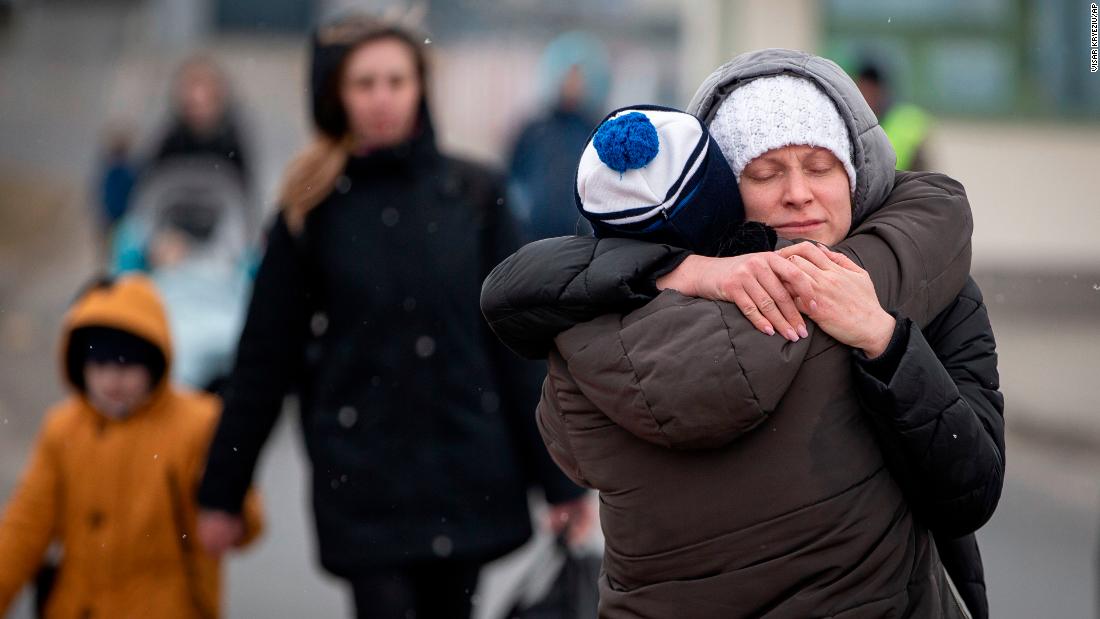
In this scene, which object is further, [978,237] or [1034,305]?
[978,237]

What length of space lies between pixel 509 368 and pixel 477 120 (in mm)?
18397

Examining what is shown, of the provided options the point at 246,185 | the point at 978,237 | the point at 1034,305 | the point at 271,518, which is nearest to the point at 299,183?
the point at 271,518

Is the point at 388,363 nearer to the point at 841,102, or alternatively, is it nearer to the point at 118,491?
the point at 118,491

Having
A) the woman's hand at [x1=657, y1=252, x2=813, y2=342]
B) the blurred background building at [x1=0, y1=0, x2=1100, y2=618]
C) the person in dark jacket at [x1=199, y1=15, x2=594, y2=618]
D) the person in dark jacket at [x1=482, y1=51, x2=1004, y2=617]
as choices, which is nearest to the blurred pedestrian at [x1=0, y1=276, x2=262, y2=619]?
the person in dark jacket at [x1=199, y1=15, x2=594, y2=618]

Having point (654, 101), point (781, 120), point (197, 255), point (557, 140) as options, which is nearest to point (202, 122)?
point (557, 140)

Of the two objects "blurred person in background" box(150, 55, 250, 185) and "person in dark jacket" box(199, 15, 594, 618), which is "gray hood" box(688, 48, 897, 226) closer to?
"person in dark jacket" box(199, 15, 594, 618)

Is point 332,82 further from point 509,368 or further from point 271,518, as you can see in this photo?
point 271,518

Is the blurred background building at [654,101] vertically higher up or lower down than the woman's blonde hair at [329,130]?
lower down

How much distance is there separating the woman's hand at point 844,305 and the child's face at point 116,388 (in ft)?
9.60

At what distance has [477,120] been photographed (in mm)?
22625

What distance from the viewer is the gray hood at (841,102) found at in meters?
2.47

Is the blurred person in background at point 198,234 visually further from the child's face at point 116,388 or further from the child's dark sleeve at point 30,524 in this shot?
the child's dark sleeve at point 30,524

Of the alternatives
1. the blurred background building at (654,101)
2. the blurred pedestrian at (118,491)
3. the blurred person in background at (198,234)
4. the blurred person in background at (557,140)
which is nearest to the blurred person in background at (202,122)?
the blurred person in background at (198,234)

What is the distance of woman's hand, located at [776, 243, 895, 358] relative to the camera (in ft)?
7.43
